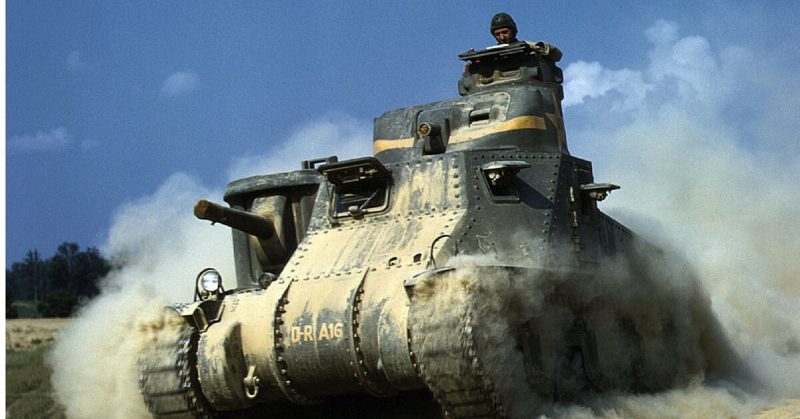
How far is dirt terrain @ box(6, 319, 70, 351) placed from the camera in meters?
31.6

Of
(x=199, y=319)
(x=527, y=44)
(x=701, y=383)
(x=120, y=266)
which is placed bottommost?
(x=701, y=383)

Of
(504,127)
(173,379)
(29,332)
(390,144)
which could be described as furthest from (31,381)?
(504,127)

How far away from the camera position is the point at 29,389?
24.5m

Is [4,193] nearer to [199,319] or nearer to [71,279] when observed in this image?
[199,319]

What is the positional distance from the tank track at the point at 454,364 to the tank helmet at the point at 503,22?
529 centimetres

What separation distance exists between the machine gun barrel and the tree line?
76.9ft

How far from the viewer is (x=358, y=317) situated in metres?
12.4

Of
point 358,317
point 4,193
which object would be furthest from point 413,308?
point 4,193

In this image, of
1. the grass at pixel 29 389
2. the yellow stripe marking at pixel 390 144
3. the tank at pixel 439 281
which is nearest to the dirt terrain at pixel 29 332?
the grass at pixel 29 389

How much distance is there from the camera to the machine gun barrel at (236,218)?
13.8 meters

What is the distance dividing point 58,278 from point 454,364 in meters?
35.4

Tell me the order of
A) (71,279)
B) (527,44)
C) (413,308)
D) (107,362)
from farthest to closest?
(71,279) < (527,44) < (107,362) < (413,308)

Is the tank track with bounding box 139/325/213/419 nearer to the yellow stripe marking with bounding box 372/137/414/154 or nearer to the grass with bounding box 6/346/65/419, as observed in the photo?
the yellow stripe marking with bounding box 372/137/414/154

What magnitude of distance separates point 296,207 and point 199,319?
274 centimetres
